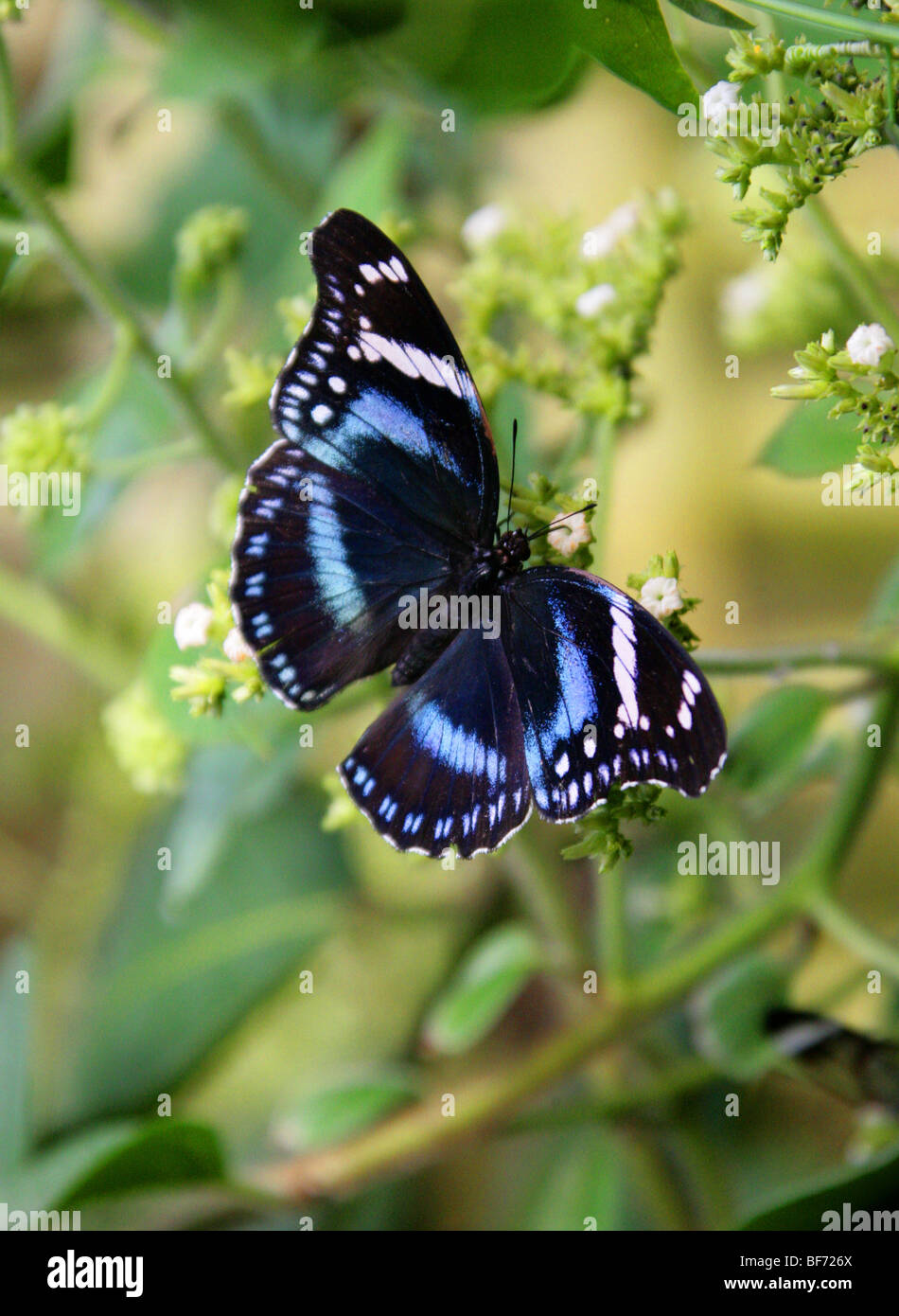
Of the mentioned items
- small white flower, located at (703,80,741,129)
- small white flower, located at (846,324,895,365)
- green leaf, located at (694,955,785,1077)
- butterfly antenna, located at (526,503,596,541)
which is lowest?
green leaf, located at (694,955,785,1077)

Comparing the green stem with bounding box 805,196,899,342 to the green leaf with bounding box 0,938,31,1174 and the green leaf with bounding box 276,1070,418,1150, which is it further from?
the green leaf with bounding box 0,938,31,1174

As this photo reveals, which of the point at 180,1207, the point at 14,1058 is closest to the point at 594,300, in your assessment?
the point at 14,1058

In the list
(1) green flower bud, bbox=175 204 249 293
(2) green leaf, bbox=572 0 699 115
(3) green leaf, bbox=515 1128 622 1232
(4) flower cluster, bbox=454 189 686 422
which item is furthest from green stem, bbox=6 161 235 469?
(3) green leaf, bbox=515 1128 622 1232

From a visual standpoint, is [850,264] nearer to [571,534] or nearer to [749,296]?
[571,534]

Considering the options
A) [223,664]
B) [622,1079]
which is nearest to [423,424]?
[223,664]

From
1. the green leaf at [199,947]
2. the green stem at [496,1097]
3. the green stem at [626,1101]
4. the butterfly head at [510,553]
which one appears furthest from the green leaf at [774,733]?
the green leaf at [199,947]

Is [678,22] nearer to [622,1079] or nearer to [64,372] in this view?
[622,1079]
